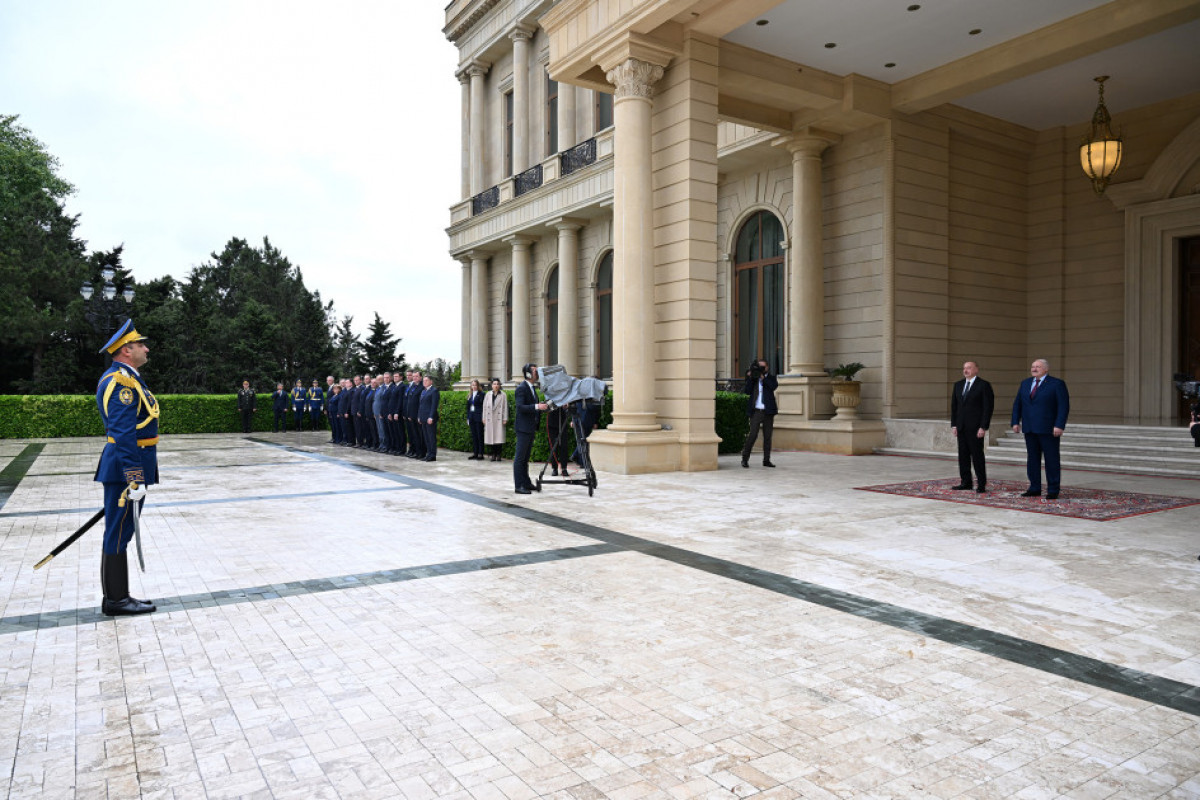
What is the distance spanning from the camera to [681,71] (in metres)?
12.8

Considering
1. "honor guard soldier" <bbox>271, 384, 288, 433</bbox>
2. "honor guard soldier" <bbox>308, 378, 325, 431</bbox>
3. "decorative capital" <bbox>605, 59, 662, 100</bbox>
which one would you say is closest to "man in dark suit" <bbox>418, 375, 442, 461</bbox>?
"decorative capital" <bbox>605, 59, 662, 100</bbox>

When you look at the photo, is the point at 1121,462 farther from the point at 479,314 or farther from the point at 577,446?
the point at 479,314

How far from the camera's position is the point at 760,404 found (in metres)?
13.3

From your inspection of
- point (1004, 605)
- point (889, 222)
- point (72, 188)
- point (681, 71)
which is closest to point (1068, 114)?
point (889, 222)

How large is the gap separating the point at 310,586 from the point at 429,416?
988cm

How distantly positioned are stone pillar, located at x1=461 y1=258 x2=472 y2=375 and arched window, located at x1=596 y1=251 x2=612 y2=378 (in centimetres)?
739

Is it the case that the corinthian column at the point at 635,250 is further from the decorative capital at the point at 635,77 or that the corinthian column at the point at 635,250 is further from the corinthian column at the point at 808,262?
the corinthian column at the point at 808,262

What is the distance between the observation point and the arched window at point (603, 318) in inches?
915

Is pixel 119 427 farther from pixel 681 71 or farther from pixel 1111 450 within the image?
pixel 1111 450

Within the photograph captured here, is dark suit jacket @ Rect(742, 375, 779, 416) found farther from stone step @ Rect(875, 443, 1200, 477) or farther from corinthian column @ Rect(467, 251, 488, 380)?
corinthian column @ Rect(467, 251, 488, 380)

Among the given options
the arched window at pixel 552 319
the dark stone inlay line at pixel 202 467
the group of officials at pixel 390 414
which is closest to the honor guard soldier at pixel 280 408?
the group of officials at pixel 390 414

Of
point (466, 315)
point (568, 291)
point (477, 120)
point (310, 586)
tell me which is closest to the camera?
point (310, 586)

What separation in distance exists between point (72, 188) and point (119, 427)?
138ft

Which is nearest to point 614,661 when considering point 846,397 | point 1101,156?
point 846,397
